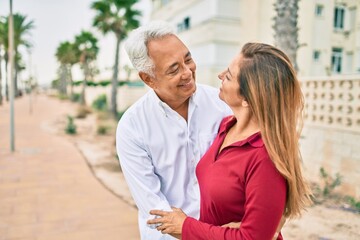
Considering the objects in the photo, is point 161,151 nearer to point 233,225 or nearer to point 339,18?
point 233,225

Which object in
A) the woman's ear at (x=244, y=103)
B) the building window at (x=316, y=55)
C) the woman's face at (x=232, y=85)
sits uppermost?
the building window at (x=316, y=55)

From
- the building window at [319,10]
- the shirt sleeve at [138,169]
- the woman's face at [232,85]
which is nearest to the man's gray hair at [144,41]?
the shirt sleeve at [138,169]

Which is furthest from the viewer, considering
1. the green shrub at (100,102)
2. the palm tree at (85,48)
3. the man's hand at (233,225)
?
the palm tree at (85,48)

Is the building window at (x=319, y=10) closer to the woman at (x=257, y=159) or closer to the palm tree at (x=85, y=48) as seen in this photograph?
the woman at (x=257, y=159)

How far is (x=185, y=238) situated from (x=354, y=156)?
513cm

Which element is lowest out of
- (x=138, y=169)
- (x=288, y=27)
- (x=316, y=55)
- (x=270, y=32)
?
(x=138, y=169)

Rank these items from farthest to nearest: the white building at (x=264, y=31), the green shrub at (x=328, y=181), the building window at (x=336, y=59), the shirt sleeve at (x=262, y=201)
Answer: the building window at (x=336, y=59) < the white building at (x=264, y=31) < the green shrub at (x=328, y=181) < the shirt sleeve at (x=262, y=201)

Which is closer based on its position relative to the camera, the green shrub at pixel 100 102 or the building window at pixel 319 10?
the building window at pixel 319 10

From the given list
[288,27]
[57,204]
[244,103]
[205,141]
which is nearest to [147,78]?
[205,141]

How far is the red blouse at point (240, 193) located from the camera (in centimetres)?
117

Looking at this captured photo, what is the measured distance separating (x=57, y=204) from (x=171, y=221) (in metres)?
4.09

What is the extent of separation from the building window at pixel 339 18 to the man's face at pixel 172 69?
1709 centimetres

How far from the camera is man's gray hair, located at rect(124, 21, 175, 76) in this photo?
1.64m

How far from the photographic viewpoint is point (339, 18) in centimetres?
1662
